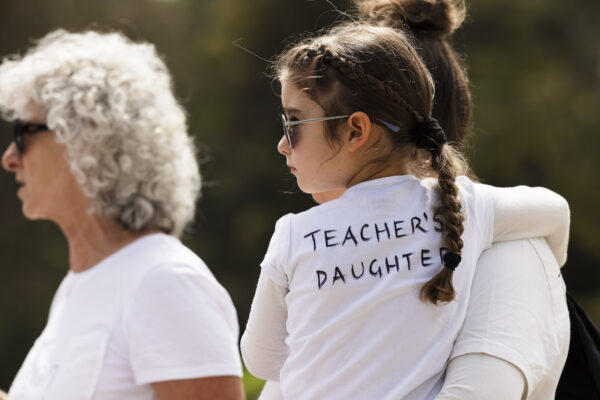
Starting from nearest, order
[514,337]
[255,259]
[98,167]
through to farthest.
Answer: [514,337] < [98,167] < [255,259]

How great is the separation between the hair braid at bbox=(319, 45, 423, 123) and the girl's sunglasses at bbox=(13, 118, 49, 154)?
1.38 meters

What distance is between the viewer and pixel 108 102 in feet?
8.70

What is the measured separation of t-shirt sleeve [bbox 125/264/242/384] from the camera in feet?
7.34

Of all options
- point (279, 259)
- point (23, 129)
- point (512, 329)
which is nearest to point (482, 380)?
point (512, 329)

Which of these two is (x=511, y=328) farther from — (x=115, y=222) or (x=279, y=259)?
(x=115, y=222)

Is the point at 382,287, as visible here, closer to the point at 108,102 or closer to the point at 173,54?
the point at 108,102

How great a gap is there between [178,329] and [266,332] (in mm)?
626

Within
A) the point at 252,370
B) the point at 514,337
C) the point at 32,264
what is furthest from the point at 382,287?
the point at 32,264

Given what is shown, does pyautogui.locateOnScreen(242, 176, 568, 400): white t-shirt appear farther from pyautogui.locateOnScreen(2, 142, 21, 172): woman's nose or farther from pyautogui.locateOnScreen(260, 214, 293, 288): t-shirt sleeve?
pyautogui.locateOnScreen(2, 142, 21, 172): woman's nose

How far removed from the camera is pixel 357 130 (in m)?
1.66

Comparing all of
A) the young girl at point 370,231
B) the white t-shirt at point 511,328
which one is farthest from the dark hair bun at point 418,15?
the white t-shirt at point 511,328

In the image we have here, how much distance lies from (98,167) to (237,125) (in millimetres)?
7276

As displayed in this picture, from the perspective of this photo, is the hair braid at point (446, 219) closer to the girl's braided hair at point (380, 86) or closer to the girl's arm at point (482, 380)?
the girl's braided hair at point (380, 86)

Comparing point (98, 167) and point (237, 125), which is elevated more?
point (98, 167)
